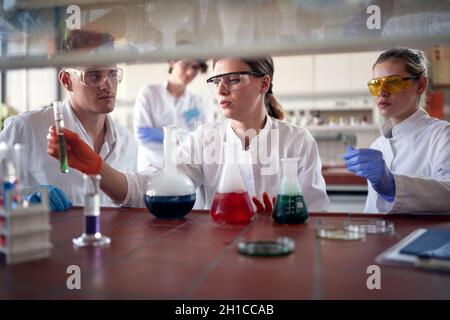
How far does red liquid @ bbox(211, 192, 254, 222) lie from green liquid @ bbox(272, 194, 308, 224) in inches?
3.5

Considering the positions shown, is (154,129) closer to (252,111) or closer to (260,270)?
(252,111)

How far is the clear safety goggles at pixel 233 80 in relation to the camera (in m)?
1.63

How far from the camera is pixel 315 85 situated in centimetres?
462

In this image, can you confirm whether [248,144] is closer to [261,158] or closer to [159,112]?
[261,158]

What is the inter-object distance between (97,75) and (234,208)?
880 mm

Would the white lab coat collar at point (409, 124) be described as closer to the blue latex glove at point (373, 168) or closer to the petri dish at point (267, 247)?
the blue latex glove at point (373, 168)

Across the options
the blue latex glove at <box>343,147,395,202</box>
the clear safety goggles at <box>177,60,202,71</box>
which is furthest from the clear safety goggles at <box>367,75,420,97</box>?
the clear safety goggles at <box>177,60,202,71</box>

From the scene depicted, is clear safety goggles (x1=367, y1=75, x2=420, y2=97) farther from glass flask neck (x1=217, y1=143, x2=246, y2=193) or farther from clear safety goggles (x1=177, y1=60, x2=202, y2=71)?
clear safety goggles (x1=177, y1=60, x2=202, y2=71)

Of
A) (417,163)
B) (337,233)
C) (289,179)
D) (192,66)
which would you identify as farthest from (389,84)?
(192,66)

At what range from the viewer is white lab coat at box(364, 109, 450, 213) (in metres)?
1.39

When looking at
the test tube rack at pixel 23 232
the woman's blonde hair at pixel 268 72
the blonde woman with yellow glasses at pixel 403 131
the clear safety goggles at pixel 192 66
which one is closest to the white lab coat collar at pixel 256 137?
the woman's blonde hair at pixel 268 72

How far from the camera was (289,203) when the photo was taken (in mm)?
1177
